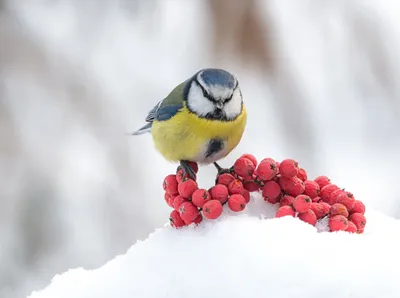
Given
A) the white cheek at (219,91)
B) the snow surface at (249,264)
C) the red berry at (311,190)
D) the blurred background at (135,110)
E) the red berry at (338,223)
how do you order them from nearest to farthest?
the snow surface at (249,264)
the red berry at (338,223)
the red berry at (311,190)
the white cheek at (219,91)
the blurred background at (135,110)

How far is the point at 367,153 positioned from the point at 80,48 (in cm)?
105

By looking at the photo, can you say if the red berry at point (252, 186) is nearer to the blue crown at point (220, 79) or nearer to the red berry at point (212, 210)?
the red berry at point (212, 210)

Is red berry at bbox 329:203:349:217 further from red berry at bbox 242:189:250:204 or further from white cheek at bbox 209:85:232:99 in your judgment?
white cheek at bbox 209:85:232:99

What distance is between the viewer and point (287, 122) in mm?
1994

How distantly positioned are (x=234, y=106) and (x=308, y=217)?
→ 0.32 meters

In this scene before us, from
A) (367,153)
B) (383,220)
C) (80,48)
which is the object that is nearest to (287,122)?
(367,153)

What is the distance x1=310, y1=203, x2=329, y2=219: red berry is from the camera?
78 cm

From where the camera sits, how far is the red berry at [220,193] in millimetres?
783

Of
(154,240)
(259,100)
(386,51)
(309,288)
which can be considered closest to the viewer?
(309,288)

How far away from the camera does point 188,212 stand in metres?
0.78

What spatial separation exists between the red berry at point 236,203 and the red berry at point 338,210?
121mm

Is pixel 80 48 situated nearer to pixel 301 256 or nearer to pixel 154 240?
pixel 154 240

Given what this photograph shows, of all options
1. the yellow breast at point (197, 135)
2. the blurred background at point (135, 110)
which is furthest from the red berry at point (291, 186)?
the blurred background at point (135, 110)

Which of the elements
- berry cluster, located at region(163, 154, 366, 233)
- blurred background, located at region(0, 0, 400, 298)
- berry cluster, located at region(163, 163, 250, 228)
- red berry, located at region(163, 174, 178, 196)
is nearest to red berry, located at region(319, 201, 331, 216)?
berry cluster, located at region(163, 154, 366, 233)
